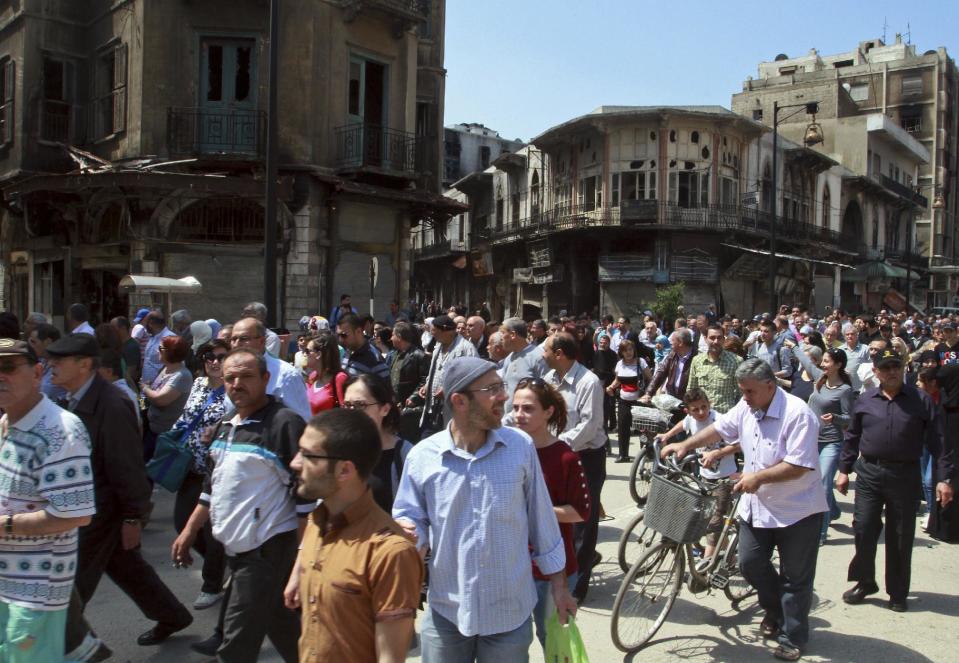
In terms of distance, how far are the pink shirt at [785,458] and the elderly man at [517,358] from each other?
1.92 metres

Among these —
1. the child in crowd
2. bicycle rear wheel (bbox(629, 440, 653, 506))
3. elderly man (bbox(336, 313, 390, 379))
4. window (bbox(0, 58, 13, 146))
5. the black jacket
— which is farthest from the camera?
window (bbox(0, 58, 13, 146))

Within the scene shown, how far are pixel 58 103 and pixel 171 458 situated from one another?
18.5 meters

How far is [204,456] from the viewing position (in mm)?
4898

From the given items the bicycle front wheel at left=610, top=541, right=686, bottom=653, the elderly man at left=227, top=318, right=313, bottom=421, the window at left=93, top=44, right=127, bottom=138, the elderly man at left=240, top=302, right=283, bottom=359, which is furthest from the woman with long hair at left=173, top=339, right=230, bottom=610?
the window at left=93, top=44, right=127, bottom=138

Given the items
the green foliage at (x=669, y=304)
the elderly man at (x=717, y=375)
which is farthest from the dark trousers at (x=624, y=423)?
the green foliage at (x=669, y=304)

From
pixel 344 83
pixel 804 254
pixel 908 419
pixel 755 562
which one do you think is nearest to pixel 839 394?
pixel 908 419

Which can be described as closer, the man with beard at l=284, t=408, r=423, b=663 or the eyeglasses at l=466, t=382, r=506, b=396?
the man with beard at l=284, t=408, r=423, b=663

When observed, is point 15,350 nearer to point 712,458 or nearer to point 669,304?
point 712,458

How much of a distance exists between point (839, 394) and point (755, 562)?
293cm

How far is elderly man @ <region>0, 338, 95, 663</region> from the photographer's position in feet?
10.9

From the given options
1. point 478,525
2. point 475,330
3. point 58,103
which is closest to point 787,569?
point 478,525

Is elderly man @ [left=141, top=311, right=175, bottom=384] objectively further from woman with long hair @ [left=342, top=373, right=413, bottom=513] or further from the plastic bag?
the plastic bag

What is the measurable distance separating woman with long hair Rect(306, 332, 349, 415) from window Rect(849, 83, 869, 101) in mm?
66540

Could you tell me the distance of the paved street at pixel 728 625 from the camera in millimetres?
4977
